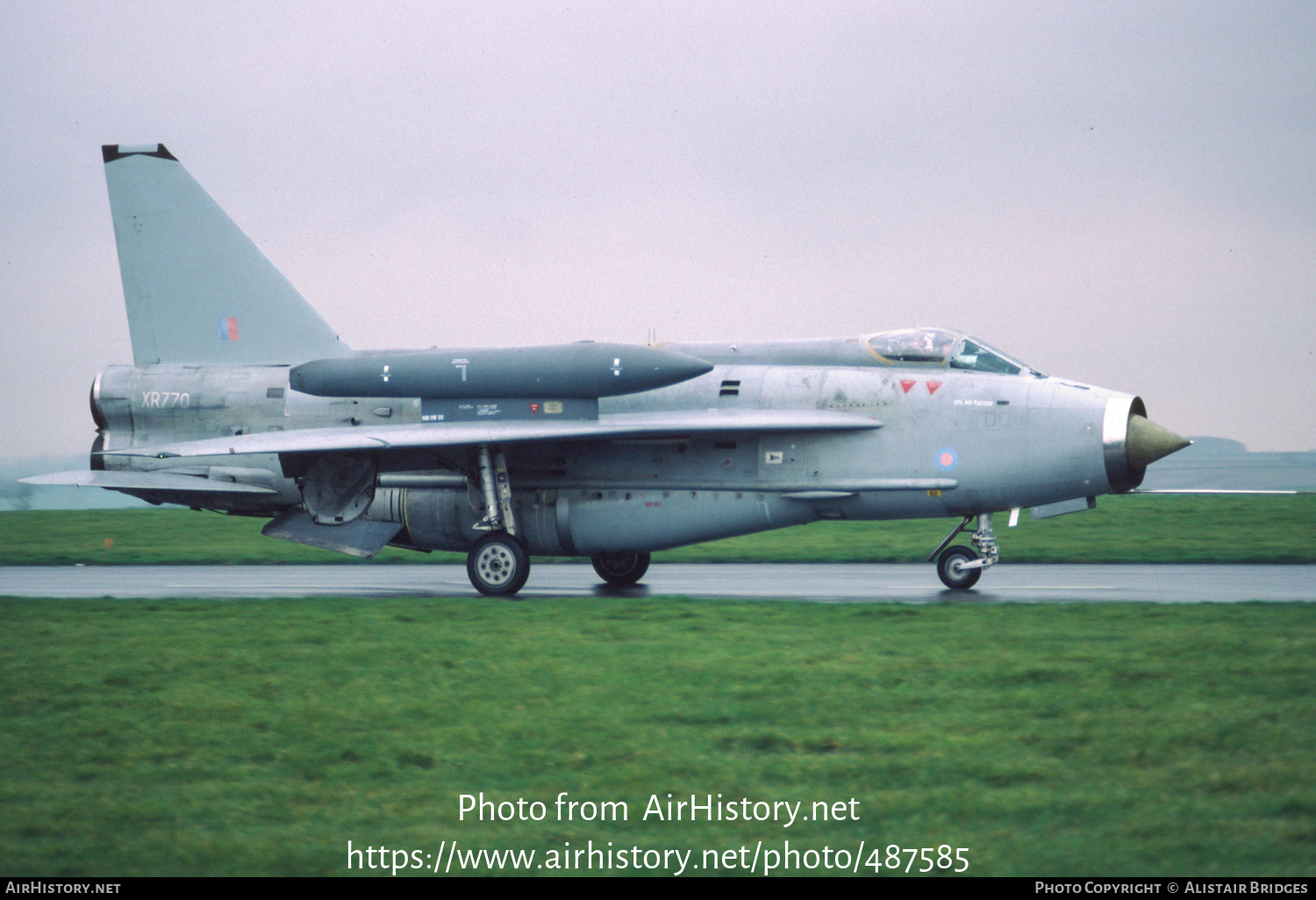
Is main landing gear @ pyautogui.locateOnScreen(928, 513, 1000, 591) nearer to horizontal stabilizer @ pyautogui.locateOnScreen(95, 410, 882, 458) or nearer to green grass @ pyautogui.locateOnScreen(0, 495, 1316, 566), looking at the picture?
horizontal stabilizer @ pyautogui.locateOnScreen(95, 410, 882, 458)

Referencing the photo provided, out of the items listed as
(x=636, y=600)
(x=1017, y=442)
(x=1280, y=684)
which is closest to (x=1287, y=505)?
(x=1017, y=442)

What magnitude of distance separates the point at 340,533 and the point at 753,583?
5517 millimetres

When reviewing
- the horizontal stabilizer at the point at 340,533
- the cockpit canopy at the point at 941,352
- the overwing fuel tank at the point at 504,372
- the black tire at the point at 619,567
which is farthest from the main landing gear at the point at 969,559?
the horizontal stabilizer at the point at 340,533

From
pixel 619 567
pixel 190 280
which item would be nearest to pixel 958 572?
pixel 619 567

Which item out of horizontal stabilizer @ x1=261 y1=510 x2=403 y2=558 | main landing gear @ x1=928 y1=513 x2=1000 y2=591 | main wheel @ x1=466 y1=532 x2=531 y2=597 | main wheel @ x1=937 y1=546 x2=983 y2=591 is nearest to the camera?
main landing gear @ x1=928 y1=513 x2=1000 y2=591

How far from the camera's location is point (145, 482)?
16844mm

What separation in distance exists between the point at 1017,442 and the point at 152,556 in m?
16.4

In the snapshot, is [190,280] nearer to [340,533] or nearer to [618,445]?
[340,533]

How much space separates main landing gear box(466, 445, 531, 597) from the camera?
1509 centimetres

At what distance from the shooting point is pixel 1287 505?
3158cm

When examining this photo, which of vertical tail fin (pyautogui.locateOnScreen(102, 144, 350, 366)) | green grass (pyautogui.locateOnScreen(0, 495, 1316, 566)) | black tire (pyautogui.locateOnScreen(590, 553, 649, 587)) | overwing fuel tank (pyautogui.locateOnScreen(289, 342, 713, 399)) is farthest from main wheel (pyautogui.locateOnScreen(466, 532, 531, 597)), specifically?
green grass (pyautogui.locateOnScreen(0, 495, 1316, 566))

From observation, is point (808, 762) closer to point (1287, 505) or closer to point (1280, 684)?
point (1280, 684)

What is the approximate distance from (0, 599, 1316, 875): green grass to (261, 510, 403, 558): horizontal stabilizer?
14.2 ft

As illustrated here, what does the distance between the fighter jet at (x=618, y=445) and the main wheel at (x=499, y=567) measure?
24 mm
